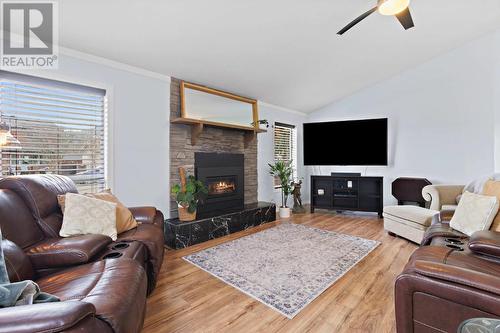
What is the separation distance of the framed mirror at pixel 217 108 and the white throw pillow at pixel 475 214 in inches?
119

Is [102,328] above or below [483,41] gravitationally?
below

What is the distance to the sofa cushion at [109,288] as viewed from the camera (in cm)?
104

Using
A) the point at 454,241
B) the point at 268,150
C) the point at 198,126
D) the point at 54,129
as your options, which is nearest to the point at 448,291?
the point at 454,241

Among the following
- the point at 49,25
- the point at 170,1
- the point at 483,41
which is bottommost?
the point at 49,25

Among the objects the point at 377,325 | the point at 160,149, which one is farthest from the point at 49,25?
the point at 377,325

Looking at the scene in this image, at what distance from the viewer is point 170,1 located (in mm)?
2170

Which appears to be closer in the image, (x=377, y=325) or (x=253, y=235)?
(x=377, y=325)

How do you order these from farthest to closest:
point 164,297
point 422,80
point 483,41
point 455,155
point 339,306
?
1. point 422,80
2. point 455,155
3. point 483,41
4. point 164,297
5. point 339,306

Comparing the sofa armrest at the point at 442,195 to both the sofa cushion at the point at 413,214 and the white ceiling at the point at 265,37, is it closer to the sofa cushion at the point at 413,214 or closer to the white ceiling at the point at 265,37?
the sofa cushion at the point at 413,214

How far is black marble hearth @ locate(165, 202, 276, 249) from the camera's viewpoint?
10.0ft

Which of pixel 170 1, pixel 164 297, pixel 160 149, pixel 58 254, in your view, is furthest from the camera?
pixel 160 149

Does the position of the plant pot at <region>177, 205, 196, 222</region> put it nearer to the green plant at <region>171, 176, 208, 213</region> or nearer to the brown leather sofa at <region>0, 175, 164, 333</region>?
the green plant at <region>171, 176, 208, 213</region>

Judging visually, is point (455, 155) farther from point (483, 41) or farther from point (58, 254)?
point (58, 254)

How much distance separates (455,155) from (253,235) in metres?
3.75
